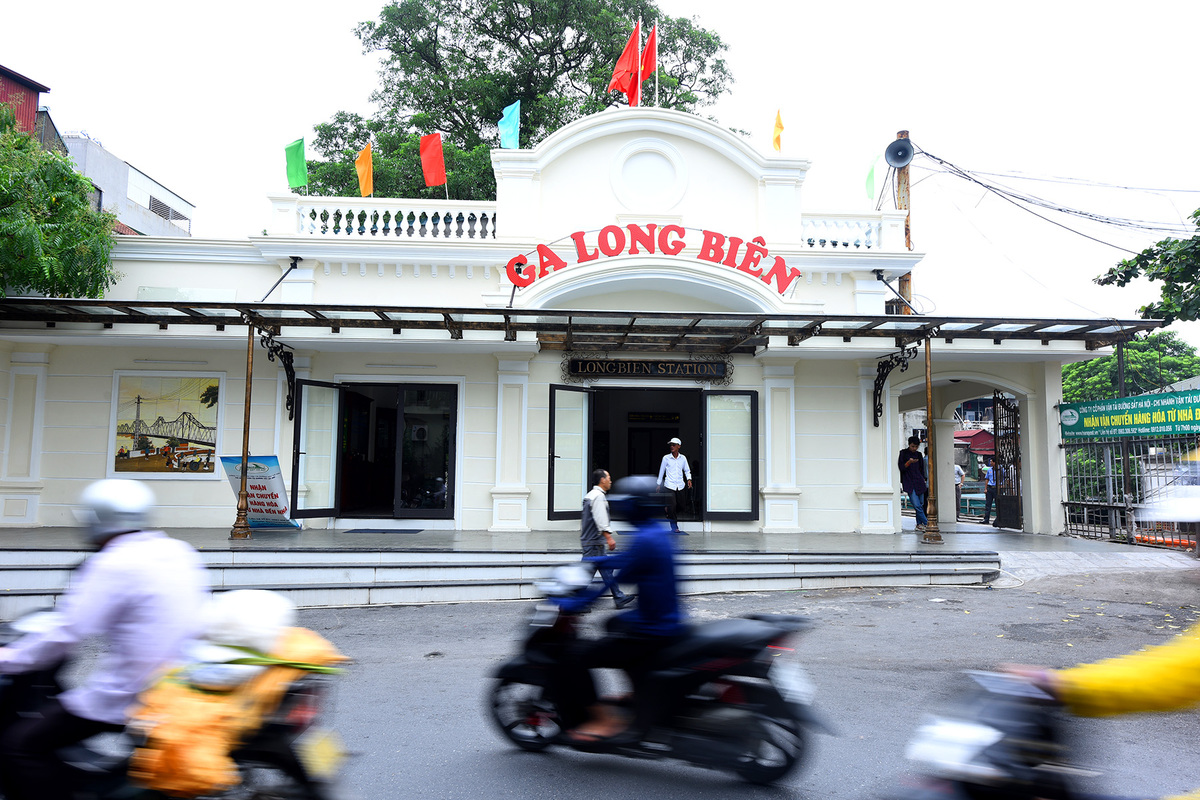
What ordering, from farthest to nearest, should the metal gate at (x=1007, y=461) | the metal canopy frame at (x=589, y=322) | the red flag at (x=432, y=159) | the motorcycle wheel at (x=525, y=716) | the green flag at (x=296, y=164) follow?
the metal gate at (x=1007, y=461), the red flag at (x=432, y=159), the green flag at (x=296, y=164), the metal canopy frame at (x=589, y=322), the motorcycle wheel at (x=525, y=716)

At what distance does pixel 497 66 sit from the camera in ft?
76.1

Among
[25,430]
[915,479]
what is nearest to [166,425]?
[25,430]

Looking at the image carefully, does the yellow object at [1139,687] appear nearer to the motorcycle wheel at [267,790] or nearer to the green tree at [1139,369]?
the motorcycle wheel at [267,790]

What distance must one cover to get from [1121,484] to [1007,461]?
7.90ft

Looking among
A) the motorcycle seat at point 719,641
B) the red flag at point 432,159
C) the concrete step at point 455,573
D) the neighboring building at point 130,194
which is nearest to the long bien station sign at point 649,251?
the red flag at point 432,159

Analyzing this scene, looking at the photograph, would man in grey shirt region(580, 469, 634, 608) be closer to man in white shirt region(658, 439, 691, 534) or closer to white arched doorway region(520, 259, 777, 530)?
man in white shirt region(658, 439, 691, 534)

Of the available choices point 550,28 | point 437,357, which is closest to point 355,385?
point 437,357

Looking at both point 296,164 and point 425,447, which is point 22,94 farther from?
point 425,447

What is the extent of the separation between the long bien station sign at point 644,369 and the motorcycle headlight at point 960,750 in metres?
10.6

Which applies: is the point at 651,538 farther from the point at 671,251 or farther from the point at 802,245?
the point at 802,245

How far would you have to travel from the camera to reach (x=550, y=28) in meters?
22.9

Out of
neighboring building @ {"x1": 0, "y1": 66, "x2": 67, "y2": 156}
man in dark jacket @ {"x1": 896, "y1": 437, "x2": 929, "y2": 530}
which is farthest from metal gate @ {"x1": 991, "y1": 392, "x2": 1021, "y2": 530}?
neighboring building @ {"x1": 0, "y1": 66, "x2": 67, "y2": 156}

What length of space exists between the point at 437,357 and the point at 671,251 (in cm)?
423

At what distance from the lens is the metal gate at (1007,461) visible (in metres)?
14.4
